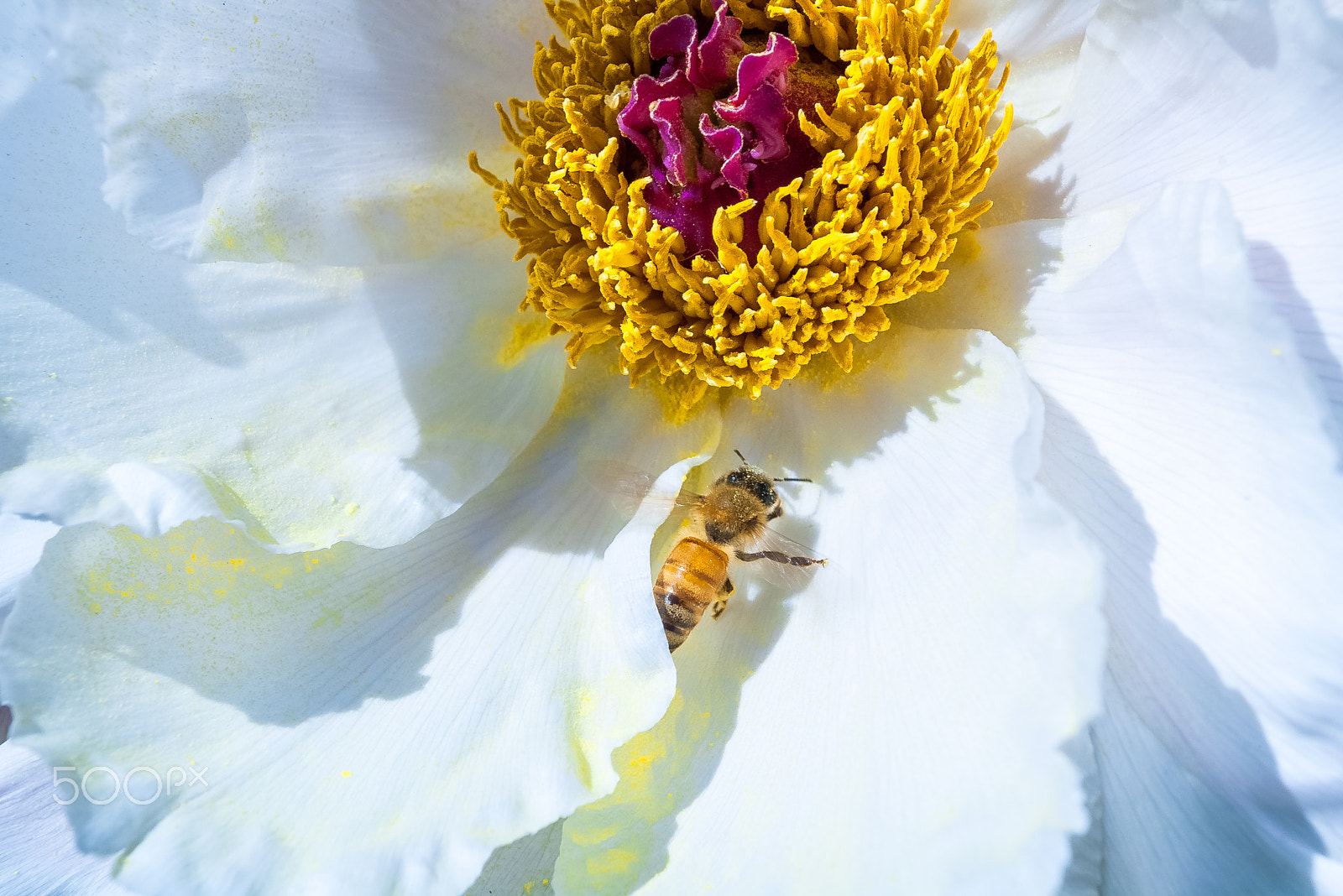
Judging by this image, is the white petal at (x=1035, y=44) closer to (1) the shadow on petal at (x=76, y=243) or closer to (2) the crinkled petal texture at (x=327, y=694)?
(2) the crinkled petal texture at (x=327, y=694)

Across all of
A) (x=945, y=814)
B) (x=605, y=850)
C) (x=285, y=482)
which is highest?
(x=945, y=814)

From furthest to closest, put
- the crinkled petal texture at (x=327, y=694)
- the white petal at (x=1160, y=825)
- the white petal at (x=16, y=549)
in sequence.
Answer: the white petal at (x=16, y=549)
the crinkled petal texture at (x=327, y=694)
the white petal at (x=1160, y=825)

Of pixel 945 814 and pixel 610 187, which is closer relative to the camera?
pixel 945 814

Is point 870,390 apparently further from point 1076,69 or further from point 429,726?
point 429,726

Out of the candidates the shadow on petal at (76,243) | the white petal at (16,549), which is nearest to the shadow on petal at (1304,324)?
the shadow on petal at (76,243)

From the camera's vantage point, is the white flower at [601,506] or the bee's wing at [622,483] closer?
the white flower at [601,506]

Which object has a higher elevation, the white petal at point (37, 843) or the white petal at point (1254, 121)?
the white petal at point (1254, 121)

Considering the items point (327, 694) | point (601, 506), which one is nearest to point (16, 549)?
point (327, 694)

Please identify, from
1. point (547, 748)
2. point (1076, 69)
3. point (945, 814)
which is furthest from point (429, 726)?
point (1076, 69)
